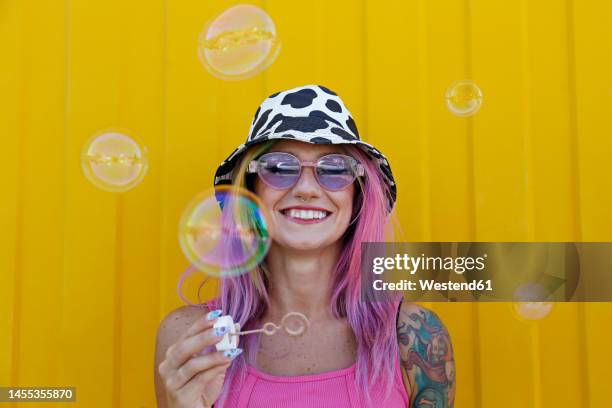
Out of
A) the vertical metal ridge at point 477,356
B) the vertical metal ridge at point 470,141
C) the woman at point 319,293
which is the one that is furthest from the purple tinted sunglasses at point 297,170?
the vertical metal ridge at point 477,356

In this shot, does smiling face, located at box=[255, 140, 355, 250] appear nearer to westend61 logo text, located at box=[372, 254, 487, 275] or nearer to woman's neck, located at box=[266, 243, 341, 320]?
woman's neck, located at box=[266, 243, 341, 320]

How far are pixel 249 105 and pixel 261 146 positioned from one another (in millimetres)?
580

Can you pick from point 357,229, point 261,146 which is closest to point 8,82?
point 261,146

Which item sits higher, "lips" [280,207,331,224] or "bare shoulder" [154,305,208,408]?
"lips" [280,207,331,224]

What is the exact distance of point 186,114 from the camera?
2.46m

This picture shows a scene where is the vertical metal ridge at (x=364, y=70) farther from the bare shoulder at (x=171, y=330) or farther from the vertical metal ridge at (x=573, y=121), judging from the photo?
the bare shoulder at (x=171, y=330)

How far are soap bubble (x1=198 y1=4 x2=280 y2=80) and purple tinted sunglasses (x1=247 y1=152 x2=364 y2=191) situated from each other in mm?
524

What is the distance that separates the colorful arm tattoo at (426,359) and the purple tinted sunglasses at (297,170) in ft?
1.46

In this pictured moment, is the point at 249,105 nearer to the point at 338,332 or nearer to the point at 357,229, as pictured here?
the point at 357,229

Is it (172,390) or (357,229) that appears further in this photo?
(357,229)

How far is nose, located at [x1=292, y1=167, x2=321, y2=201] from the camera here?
1.83m

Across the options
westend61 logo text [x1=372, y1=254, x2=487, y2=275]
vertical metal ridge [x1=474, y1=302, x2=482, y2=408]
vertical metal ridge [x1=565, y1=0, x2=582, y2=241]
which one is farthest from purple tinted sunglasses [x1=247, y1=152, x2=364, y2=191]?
vertical metal ridge [x1=565, y1=0, x2=582, y2=241]

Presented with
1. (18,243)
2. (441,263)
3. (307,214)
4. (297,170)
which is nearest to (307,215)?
(307,214)

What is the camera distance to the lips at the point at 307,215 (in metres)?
1.85
